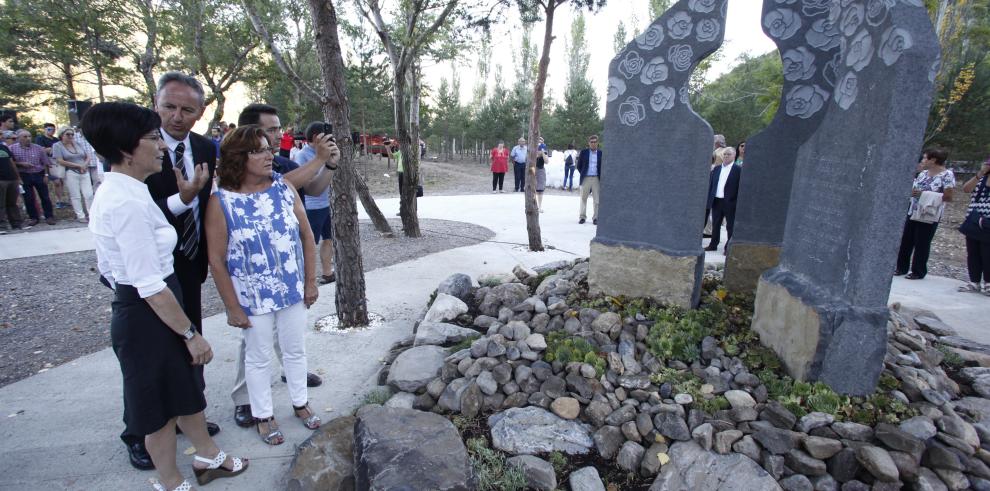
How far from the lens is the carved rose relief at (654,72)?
4.00 metres

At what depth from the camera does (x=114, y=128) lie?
6.28 feet

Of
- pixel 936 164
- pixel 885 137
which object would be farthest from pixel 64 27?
pixel 936 164

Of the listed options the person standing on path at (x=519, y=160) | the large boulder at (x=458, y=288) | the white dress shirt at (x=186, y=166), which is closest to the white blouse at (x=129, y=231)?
the white dress shirt at (x=186, y=166)

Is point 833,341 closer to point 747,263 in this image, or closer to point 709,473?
point 709,473

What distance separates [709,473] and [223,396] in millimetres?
3024

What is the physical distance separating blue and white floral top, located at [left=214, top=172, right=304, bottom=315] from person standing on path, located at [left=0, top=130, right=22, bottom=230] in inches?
362

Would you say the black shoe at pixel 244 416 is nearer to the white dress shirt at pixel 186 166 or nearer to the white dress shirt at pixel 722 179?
the white dress shirt at pixel 186 166

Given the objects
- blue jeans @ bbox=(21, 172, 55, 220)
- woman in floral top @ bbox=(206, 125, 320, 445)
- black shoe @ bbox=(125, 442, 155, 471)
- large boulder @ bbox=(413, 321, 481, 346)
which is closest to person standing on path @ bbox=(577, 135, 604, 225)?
large boulder @ bbox=(413, 321, 481, 346)

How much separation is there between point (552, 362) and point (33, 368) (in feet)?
13.0

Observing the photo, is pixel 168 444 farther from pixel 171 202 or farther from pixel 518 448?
pixel 518 448

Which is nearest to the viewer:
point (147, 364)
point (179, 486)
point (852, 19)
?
point (147, 364)

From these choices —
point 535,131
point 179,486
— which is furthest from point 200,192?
point 535,131

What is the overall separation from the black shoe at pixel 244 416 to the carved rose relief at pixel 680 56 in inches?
157

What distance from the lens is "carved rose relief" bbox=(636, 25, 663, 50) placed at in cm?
398
